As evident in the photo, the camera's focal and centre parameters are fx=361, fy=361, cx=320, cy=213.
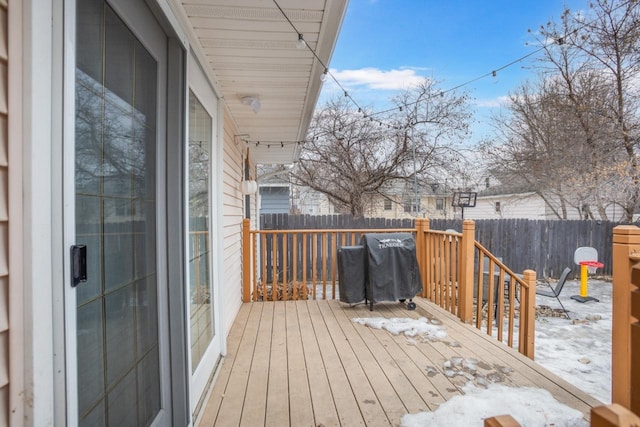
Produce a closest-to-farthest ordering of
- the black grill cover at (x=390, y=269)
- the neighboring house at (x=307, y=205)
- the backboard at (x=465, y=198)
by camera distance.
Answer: the black grill cover at (x=390, y=269) → the backboard at (x=465, y=198) → the neighboring house at (x=307, y=205)

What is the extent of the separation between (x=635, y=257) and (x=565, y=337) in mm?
3537

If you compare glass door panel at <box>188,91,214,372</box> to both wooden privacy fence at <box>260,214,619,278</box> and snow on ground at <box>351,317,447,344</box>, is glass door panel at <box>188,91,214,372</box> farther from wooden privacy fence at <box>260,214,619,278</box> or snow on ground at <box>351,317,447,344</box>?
wooden privacy fence at <box>260,214,619,278</box>

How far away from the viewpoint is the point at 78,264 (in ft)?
3.05

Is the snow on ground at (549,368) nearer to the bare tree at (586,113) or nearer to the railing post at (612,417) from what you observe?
the railing post at (612,417)

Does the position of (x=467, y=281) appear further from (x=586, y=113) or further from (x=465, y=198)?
(x=586, y=113)

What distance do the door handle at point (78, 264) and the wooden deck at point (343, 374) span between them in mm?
1406

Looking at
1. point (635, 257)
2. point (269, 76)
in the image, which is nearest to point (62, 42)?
point (269, 76)

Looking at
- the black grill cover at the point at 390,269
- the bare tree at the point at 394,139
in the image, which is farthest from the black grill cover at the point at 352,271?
the bare tree at the point at 394,139

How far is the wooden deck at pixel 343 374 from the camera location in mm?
2064

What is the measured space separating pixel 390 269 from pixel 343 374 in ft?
5.85

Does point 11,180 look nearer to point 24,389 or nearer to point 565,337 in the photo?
point 24,389

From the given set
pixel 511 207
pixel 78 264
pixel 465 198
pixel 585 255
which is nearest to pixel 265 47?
pixel 78 264

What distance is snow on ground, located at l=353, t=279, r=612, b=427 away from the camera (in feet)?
6.44

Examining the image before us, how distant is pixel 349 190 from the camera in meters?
11.1
